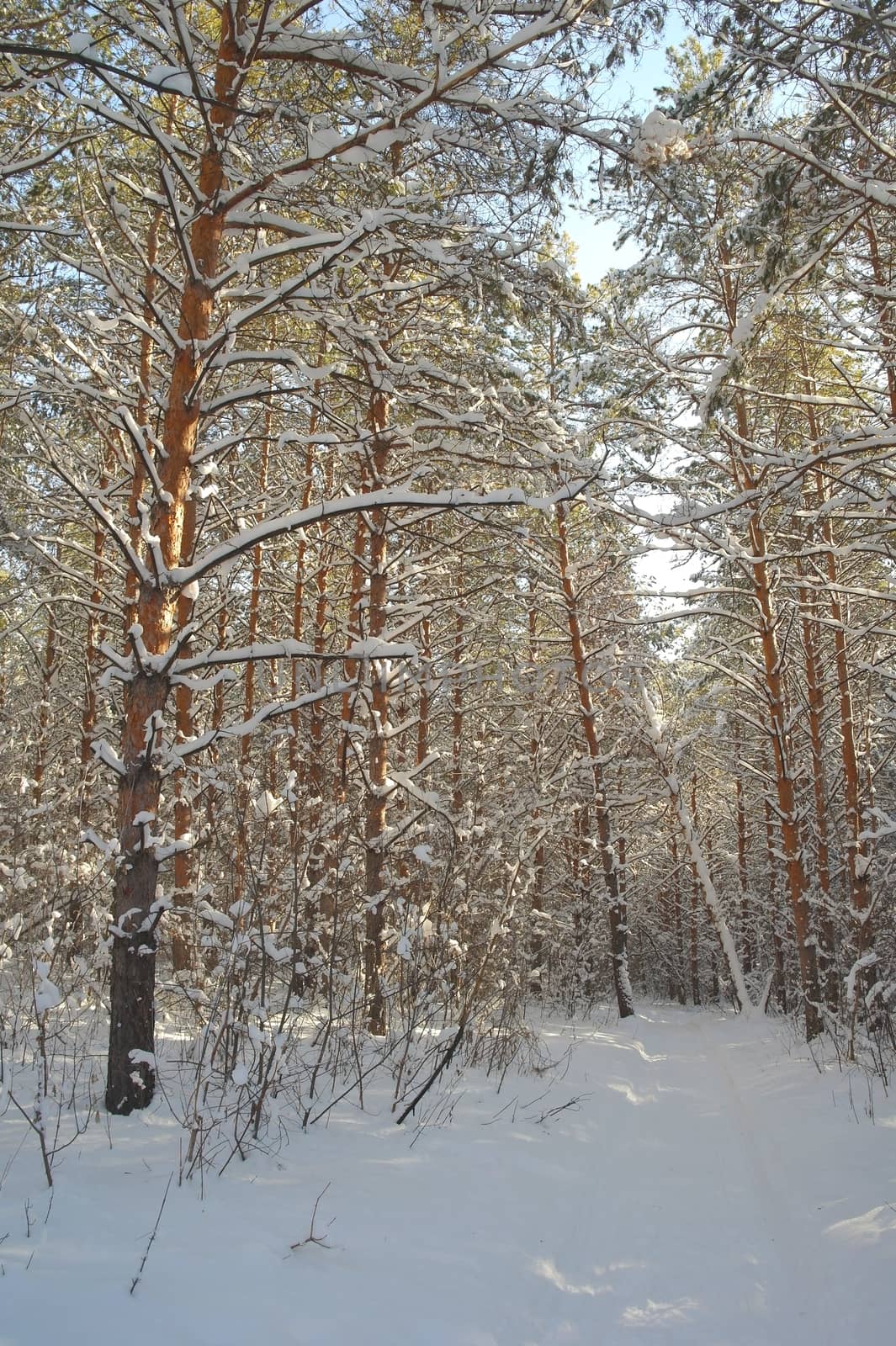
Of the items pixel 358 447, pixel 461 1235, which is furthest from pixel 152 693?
pixel 358 447

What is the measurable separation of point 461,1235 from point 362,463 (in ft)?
17.4

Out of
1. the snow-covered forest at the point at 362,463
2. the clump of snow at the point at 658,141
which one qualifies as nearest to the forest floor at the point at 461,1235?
the snow-covered forest at the point at 362,463

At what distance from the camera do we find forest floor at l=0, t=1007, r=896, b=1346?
8.08 ft

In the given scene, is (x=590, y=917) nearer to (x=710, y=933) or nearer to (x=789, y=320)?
A: (x=710, y=933)

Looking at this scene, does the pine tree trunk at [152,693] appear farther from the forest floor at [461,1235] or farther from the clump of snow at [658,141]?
the clump of snow at [658,141]

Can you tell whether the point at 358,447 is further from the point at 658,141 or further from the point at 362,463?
the point at 658,141

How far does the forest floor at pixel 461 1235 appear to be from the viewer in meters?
2.46

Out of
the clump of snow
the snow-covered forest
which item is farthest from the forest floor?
the clump of snow

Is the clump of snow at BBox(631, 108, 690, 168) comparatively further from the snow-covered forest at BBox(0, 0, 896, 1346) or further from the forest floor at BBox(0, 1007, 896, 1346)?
the forest floor at BBox(0, 1007, 896, 1346)

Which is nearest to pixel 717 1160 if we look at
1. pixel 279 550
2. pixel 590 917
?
pixel 279 550

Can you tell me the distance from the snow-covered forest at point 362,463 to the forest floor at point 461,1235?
7 cm

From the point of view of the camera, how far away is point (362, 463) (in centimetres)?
661

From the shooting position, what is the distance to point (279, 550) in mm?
12289

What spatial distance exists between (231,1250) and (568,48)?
6.37m
